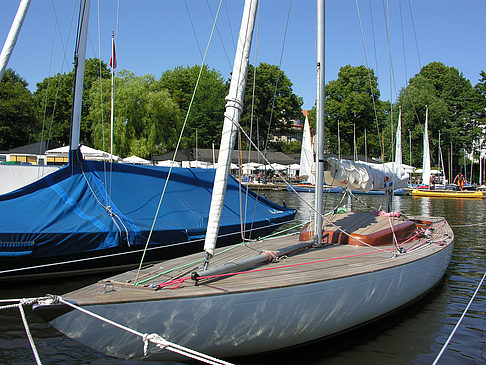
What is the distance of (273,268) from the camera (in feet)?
20.6

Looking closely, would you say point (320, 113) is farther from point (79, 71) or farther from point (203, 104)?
point (203, 104)

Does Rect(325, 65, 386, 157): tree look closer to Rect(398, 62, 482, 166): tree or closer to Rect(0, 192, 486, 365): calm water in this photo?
Rect(398, 62, 482, 166): tree

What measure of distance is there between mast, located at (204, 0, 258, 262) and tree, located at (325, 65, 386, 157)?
62.2 meters

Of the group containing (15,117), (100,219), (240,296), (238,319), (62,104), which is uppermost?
(62,104)

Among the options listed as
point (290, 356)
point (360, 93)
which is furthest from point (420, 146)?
point (290, 356)

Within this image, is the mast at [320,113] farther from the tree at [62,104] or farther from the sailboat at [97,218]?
the tree at [62,104]

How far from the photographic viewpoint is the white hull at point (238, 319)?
4.62 m

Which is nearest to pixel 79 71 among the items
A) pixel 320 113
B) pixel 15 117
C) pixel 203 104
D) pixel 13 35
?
pixel 13 35

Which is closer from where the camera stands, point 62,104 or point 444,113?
point 444,113

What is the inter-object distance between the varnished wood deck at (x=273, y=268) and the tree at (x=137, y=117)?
37.4 metres

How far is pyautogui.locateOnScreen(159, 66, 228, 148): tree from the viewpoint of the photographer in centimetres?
6188

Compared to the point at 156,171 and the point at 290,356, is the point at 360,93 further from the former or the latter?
the point at 290,356

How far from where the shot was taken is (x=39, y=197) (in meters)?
9.59

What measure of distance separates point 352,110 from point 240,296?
65.7 meters
